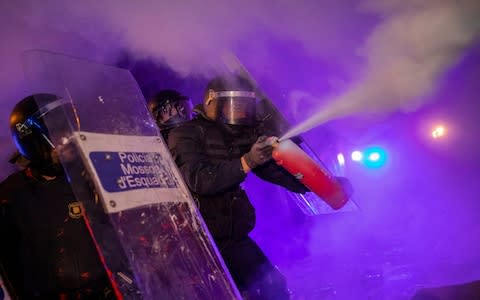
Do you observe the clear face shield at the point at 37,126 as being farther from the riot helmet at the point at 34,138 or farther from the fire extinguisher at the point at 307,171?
the fire extinguisher at the point at 307,171

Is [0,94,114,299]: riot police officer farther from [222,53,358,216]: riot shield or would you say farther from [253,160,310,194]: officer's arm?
[222,53,358,216]: riot shield

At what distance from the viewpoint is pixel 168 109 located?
4668 mm

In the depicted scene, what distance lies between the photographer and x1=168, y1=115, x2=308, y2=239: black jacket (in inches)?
106

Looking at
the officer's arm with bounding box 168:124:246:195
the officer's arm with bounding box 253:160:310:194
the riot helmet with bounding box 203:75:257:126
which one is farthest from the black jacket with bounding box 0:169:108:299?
the officer's arm with bounding box 253:160:310:194

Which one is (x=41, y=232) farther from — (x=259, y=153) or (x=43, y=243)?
(x=259, y=153)

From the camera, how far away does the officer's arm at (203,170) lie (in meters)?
2.68

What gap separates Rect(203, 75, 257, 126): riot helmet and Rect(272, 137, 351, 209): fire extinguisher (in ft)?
2.26

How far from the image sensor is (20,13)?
317 centimetres

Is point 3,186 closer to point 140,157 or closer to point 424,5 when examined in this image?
point 140,157

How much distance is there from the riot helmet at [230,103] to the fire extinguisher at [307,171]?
2.26 feet

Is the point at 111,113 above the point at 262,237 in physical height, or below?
above

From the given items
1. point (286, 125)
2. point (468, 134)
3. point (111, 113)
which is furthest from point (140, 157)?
point (468, 134)

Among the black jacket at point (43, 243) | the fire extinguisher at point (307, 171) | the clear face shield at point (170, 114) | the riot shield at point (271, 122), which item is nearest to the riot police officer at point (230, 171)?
the fire extinguisher at point (307, 171)

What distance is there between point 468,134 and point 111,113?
14.9 m
